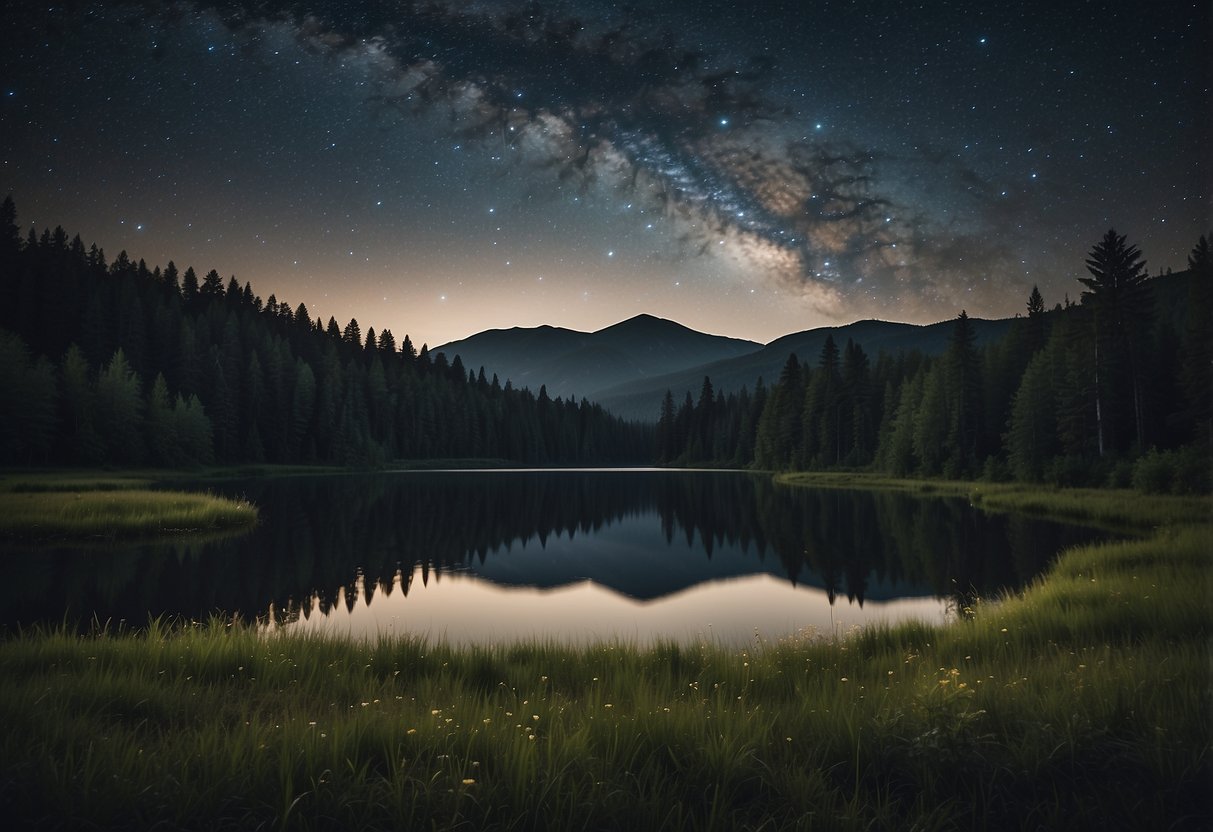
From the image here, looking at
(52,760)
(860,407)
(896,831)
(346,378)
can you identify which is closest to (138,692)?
(52,760)

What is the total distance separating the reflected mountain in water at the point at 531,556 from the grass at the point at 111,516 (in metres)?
2.31

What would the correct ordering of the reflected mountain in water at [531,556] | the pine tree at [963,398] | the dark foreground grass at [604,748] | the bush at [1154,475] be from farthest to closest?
the pine tree at [963,398]
the bush at [1154,475]
the reflected mountain in water at [531,556]
the dark foreground grass at [604,748]

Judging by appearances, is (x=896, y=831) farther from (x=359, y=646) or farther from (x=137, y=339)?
(x=137, y=339)

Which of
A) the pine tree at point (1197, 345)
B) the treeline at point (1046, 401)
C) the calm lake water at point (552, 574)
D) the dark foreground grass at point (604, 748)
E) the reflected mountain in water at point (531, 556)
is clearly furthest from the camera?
the treeline at point (1046, 401)

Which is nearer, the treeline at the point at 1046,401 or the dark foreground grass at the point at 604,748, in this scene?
the dark foreground grass at the point at 604,748

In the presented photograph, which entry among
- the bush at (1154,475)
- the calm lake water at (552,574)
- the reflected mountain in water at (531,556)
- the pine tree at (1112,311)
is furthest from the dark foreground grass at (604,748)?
the pine tree at (1112,311)

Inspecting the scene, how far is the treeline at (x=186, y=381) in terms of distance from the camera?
63000 mm

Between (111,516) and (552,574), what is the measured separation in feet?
66.6

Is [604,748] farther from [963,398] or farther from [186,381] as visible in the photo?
[186,381]

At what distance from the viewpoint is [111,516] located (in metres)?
28.1

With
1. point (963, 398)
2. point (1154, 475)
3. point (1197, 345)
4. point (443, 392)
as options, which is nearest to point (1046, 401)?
point (963, 398)

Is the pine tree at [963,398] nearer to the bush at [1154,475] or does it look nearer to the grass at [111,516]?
the bush at [1154,475]

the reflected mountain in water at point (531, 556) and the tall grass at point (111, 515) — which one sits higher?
the tall grass at point (111, 515)

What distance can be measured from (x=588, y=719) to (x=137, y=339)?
9959 cm
